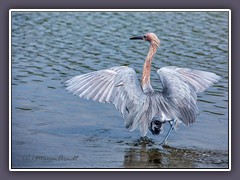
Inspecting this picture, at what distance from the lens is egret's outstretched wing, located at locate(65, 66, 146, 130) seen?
9766 millimetres

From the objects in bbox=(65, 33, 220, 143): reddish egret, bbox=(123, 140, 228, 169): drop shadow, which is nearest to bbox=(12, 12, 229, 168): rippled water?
bbox=(123, 140, 228, 169): drop shadow

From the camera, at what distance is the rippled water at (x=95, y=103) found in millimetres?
9891

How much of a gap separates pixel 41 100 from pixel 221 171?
2899 millimetres

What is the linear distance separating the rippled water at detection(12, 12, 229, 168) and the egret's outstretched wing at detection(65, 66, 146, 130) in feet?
1.84

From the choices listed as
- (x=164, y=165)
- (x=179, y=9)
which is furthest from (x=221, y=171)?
(x=179, y=9)

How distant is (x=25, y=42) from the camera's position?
12.6m

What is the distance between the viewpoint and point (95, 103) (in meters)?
11.2

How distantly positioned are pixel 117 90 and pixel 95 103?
4.64 feet

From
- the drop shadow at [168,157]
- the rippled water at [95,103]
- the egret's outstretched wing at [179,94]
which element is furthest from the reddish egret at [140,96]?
the rippled water at [95,103]

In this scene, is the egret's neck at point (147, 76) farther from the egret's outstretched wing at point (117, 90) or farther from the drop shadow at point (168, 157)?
the drop shadow at point (168, 157)

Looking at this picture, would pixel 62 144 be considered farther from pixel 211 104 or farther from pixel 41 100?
pixel 211 104

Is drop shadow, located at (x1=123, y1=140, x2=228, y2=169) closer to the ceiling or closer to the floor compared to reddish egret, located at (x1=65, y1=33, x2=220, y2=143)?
closer to the floor

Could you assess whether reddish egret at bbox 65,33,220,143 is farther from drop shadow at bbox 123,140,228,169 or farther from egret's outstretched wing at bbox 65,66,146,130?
drop shadow at bbox 123,140,228,169

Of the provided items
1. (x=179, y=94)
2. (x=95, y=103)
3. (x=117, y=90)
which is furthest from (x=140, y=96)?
(x=95, y=103)
